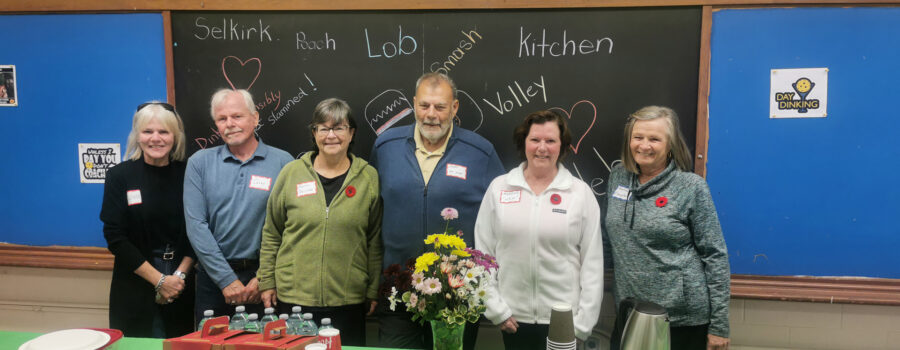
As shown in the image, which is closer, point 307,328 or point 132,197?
point 307,328

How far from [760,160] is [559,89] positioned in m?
1.06

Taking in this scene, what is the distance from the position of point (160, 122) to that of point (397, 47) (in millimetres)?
1201

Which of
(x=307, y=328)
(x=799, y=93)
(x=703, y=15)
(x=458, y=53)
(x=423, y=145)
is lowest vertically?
(x=307, y=328)

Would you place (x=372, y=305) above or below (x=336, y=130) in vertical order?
below

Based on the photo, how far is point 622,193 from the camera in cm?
212

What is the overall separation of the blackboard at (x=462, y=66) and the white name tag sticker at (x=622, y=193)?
457mm

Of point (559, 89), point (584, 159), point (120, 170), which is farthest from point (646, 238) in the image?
point (120, 170)

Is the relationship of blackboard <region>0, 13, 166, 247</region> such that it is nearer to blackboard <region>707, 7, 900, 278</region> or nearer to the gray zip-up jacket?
the gray zip-up jacket

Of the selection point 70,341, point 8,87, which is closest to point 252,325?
point 70,341

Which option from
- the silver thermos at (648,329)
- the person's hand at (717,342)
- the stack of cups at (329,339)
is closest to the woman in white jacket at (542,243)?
the silver thermos at (648,329)

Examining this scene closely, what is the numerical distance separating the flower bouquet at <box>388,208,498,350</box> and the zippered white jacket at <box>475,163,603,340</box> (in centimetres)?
54

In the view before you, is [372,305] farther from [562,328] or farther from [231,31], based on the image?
[231,31]

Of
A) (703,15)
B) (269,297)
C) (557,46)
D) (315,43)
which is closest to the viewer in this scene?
(269,297)

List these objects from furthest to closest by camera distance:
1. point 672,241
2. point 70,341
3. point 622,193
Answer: point 622,193 → point 672,241 → point 70,341
